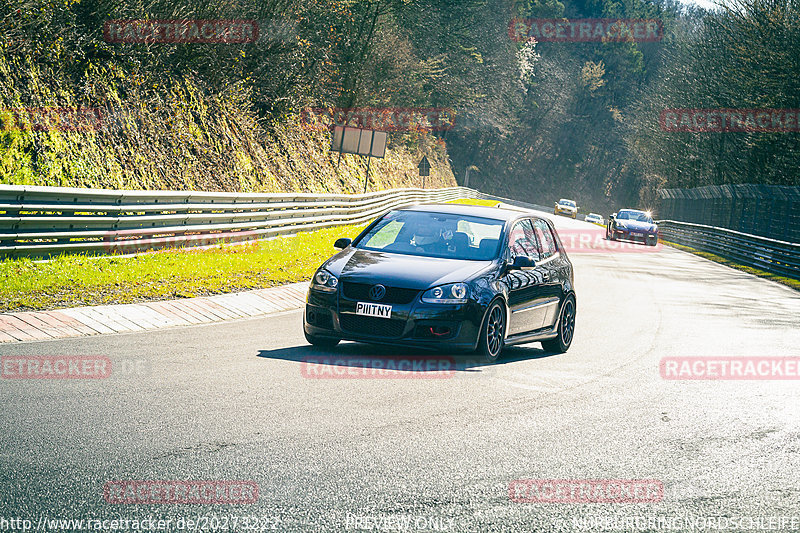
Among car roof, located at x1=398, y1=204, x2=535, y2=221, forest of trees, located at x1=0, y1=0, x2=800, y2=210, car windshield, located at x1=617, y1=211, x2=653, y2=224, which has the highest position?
forest of trees, located at x1=0, y1=0, x2=800, y2=210

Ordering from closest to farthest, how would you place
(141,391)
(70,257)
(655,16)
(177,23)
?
(141,391), (70,257), (177,23), (655,16)

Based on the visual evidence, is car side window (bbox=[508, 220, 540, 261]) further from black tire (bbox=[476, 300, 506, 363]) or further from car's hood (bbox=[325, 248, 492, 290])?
black tire (bbox=[476, 300, 506, 363])

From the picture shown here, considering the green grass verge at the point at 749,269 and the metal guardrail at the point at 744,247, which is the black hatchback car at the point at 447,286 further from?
the metal guardrail at the point at 744,247

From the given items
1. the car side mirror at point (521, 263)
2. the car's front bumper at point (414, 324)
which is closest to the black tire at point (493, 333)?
the car's front bumper at point (414, 324)

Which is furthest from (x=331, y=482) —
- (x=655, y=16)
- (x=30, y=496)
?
(x=655, y=16)

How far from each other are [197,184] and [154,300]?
1404 cm

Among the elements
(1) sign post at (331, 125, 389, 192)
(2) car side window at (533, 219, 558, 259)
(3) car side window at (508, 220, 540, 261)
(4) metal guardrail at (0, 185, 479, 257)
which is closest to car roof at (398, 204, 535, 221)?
(3) car side window at (508, 220, 540, 261)

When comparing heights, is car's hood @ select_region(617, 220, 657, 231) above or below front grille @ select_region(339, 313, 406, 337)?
below

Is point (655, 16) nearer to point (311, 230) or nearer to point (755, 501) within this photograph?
point (311, 230)

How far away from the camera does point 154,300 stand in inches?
472

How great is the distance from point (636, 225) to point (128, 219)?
32.3 m

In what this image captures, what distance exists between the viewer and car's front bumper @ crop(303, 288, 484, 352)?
9.25 m

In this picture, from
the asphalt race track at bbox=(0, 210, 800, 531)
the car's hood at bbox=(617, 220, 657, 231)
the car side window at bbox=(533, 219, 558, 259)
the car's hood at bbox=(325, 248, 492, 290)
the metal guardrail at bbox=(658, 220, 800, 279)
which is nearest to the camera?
the asphalt race track at bbox=(0, 210, 800, 531)

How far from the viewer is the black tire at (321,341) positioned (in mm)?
9898
